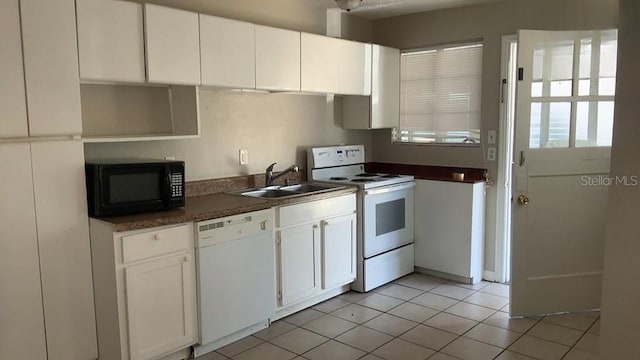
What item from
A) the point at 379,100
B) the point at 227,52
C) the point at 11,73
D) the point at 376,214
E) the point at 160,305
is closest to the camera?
the point at 11,73

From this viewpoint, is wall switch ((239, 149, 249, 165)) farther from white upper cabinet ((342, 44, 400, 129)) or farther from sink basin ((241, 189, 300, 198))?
white upper cabinet ((342, 44, 400, 129))

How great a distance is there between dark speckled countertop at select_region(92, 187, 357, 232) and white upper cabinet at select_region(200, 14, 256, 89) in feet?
2.54

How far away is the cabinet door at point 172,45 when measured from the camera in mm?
2984

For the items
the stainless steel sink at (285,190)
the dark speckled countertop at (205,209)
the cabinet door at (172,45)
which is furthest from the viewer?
the stainless steel sink at (285,190)

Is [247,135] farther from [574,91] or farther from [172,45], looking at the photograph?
[574,91]

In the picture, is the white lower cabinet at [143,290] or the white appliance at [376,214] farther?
the white appliance at [376,214]

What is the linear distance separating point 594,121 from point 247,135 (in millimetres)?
2530

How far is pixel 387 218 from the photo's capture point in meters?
4.40

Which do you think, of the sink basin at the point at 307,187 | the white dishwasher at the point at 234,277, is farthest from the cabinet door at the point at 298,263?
the sink basin at the point at 307,187

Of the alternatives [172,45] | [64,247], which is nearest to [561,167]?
[172,45]

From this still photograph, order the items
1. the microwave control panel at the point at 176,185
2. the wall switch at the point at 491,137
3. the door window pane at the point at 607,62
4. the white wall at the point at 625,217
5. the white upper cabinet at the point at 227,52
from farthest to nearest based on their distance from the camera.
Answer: the wall switch at the point at 491,137, the door window pane at the point at 607,62, the white upper cabinet at the point at 227,52, the microwave control panel at the point at 176,185, the white wall at the point at 625,217

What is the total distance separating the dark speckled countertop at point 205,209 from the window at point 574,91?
156 centimetres

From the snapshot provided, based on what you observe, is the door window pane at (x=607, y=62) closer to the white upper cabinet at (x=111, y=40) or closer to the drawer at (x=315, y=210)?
the drawer at (x=315, y=210)

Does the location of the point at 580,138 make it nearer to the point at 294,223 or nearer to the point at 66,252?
the point at 294,223
